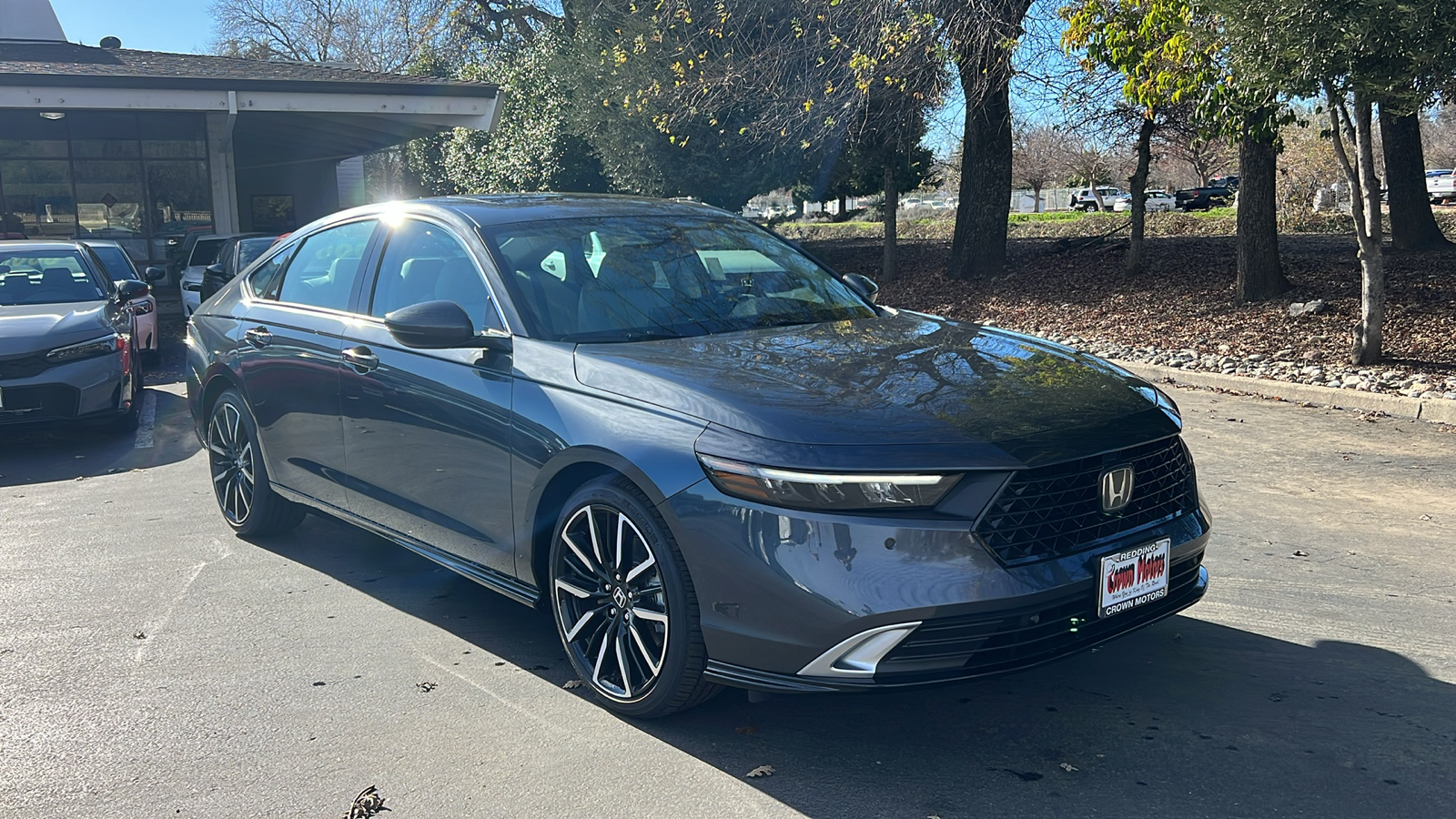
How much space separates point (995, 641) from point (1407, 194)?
16.2 metres

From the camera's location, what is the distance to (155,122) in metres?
24.0

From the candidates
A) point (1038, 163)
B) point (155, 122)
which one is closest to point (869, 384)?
point (155, 122)

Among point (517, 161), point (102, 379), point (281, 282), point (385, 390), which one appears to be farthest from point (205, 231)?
point (385, 390)

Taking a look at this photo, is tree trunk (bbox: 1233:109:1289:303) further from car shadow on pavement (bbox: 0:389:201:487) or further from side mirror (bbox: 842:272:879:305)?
car shadow on pavement (bbox: 0:389:201:487)

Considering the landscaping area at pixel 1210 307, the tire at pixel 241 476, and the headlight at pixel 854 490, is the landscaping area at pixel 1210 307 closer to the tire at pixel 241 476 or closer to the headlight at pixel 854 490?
the headlight at pixel 854 490

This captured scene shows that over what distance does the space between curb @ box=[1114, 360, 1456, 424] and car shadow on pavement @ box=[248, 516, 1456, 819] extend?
158 inches

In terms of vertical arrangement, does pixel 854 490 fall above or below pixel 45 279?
below

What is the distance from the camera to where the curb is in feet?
29.4

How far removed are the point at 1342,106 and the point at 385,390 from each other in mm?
9024

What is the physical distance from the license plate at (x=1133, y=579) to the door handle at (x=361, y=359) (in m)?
3.00

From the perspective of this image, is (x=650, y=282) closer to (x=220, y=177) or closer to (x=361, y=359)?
(x=361, y=359)

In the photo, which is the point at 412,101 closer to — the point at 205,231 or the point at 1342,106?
the point at 205,231

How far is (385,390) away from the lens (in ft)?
15.9

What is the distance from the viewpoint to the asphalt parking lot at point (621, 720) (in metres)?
3.44
